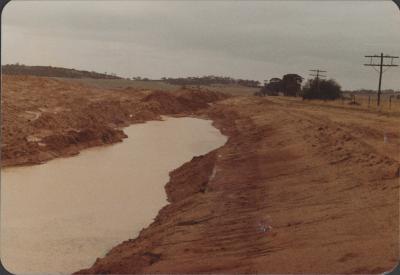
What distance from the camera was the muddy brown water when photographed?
377 inches

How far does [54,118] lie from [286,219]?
764 inches

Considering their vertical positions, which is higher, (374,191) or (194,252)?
(374,191)

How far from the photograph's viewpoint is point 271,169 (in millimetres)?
14336

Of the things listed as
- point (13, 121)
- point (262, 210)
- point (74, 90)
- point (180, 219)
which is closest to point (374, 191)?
point (262, 210)

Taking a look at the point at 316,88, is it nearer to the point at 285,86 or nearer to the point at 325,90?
the point at 325,90

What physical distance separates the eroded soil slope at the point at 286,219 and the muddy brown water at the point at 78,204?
2.21 ft

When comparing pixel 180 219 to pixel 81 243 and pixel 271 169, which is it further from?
pixel 271 169

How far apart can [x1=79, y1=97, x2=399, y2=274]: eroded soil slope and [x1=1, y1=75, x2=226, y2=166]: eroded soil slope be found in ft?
26.6

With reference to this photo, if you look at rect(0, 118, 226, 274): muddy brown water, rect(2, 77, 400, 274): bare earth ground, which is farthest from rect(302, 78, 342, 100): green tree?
rect(2, 77, 400, 274): bare earth ground

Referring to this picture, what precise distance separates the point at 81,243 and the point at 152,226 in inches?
61.3

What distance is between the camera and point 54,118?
85.3 ft

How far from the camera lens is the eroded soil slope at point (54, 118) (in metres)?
20.8

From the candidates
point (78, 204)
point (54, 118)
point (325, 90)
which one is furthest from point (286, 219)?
point (325, 90)

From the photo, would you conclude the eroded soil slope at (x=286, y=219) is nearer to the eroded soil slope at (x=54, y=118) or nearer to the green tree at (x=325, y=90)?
the eroded soil slope at (x=54, y=118)
